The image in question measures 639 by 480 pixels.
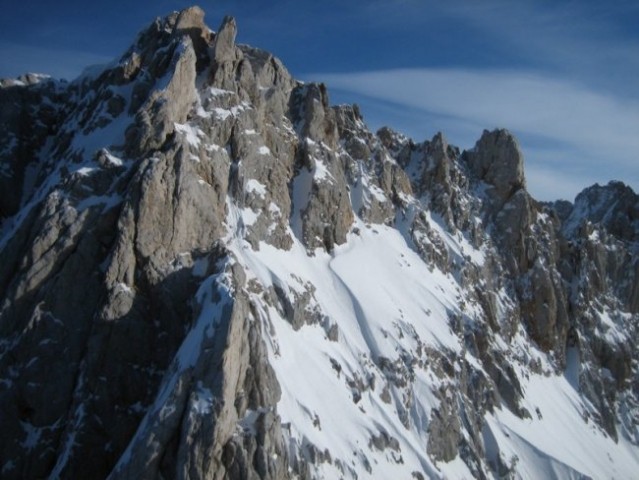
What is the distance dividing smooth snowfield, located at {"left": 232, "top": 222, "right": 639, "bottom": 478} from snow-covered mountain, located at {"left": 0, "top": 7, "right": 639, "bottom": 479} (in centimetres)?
28

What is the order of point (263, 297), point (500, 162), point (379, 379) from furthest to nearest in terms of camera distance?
point (500, 162) → point (379, 379) → point (263, 297)

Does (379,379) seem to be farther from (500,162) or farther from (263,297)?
(500,162)

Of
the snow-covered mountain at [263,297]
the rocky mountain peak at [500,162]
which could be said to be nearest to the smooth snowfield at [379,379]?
the snow-covered mountain at [263,297]

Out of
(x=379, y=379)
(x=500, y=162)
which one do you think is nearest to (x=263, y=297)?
(x=379, y=379)

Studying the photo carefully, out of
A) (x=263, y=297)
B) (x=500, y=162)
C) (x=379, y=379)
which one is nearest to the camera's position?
(x=263, y=297)

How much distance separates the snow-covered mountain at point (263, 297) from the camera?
43906mm

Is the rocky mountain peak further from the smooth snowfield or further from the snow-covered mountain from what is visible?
the smooth snowfield

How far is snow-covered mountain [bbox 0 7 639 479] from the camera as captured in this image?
4391cm

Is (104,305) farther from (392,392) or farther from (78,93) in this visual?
(78,93)

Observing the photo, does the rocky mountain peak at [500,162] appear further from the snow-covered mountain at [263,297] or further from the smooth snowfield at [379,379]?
the smooth snowfield at [379,379]

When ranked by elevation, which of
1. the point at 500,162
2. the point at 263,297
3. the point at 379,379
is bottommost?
the point at 379,379

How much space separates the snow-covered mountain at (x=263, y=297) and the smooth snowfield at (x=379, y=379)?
0.28 meters

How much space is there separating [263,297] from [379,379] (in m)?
16.3

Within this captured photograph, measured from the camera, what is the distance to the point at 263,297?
176 feet
